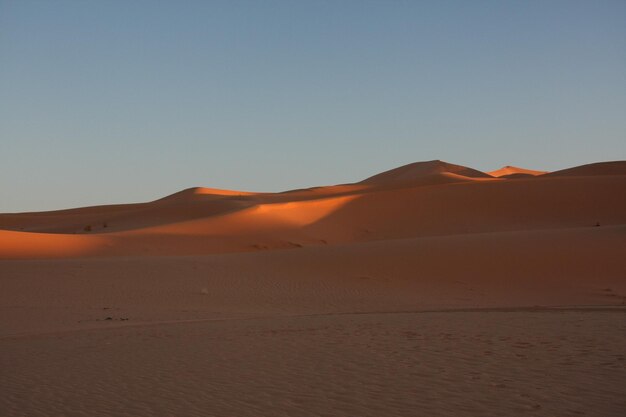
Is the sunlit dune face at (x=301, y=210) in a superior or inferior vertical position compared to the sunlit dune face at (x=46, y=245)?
superior

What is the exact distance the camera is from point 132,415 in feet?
20.0

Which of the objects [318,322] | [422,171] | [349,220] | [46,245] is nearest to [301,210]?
[349,220]

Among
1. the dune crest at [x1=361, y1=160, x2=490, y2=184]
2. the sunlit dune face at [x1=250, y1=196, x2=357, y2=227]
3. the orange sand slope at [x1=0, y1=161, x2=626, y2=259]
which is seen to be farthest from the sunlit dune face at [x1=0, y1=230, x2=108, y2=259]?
the dune crest at [x1=361, y1=160, x2=490, y2=184]

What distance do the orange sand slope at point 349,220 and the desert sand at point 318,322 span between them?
8.1 inches

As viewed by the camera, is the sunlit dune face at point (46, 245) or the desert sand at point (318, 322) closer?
the desert sand at point (318, 322)

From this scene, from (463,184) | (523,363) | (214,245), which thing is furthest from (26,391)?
(463,184)

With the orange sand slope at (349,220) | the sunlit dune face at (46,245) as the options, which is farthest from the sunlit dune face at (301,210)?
the sunlit dune face at (46,245)

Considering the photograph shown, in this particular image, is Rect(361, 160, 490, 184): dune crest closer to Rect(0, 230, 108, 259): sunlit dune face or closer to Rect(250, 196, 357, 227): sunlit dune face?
Rect(250, 196, 357, 227): sunlit dune face

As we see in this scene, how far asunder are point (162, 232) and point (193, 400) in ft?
81.6

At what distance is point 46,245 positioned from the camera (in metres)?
25.7

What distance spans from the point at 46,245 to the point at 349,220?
621 inches

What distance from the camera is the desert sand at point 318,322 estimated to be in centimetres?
650

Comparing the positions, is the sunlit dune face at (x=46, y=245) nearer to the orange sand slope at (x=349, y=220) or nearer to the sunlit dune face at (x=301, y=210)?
the orange sand slope at (x=349, y=220)

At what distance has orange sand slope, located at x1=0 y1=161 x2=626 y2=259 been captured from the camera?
27489 mm
